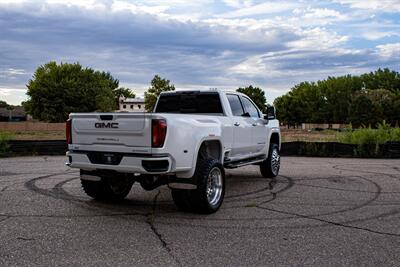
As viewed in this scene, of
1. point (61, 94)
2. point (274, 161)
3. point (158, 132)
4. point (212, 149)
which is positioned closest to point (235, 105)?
point (212, 149)

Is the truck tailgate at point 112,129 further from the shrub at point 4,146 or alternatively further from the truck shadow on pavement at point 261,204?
the shrub at point 4,146

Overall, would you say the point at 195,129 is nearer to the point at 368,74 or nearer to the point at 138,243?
the point at 138,243

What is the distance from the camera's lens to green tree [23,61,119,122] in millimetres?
74438

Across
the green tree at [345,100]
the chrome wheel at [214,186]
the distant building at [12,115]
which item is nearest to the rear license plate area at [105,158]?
the chrome wheel at [214,186]

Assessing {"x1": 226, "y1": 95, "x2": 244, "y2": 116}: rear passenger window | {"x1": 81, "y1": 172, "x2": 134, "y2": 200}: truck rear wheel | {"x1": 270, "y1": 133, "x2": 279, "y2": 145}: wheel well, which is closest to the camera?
{"x1": 81, "y1": 172, "x2": 134, "y2": 200}: truck rear wheel

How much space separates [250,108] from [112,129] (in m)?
4.33

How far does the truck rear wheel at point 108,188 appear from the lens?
8.02 m

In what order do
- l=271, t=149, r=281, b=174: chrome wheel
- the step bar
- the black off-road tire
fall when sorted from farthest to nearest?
1. l=271, t=149, r=281, b=174: chrome wheel
2. the black off-road tire
3. the step bar

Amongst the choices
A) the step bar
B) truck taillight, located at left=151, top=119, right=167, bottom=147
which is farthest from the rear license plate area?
the step bar

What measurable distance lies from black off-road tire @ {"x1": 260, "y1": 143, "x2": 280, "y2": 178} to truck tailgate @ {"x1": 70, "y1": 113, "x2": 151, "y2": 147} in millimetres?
5180

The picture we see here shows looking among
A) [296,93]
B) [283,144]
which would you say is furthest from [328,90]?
[283,144]

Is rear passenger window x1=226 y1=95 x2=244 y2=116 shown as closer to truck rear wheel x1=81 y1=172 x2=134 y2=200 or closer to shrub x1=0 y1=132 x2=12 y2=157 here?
truck rear wheel x1=81 y1=172 x2=134 y2=200

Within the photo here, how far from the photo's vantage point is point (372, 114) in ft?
294

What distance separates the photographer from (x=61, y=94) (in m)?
74.9
